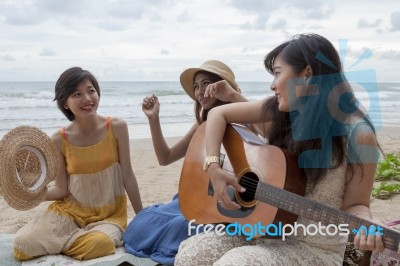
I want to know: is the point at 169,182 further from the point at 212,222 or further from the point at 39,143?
the point at 212,222

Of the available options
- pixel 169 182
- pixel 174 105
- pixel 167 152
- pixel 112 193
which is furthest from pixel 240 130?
pixel 174 105

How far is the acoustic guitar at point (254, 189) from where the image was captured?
2.13 metres

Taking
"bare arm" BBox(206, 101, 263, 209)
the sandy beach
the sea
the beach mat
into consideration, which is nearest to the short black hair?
the beach mat

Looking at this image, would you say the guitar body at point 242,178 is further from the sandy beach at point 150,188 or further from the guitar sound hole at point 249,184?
the sandy beach at point 150,188

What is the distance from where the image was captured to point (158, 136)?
3.49 metres

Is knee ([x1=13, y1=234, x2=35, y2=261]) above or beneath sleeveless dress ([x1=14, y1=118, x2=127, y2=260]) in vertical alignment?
beneath

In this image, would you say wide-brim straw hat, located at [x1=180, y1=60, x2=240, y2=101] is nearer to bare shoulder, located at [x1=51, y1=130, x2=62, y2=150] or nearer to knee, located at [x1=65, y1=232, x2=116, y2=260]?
bare shoulder, located at [x1=51, y1=130, x2=62, y2=150]

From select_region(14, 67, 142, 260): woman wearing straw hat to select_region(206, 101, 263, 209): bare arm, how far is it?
1.14m

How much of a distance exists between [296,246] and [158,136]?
1488 mm

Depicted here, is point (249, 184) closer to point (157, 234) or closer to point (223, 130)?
point (223, 130)

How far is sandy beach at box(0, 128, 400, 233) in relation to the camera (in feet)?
15.0

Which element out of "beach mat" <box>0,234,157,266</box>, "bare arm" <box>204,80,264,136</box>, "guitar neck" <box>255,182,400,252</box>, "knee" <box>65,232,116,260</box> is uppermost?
"bare arm" <box>204,80,264,136</box>

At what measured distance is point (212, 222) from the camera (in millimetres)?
2623

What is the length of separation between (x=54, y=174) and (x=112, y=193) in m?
0.44
